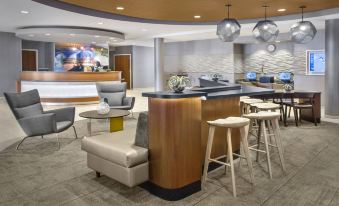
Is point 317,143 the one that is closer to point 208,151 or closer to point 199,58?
point 208,151

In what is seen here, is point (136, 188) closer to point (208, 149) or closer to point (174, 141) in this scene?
point (174, 141)

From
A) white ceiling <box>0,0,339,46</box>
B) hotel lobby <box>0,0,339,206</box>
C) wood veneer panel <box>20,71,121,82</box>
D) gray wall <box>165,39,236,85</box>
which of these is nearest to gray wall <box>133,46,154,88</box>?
gray wall <box>165,39,236,85</box>

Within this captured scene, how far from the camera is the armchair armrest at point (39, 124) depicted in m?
4.84

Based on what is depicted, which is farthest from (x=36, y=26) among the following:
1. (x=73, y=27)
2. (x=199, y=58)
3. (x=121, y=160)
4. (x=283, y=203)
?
(x=283, y=203)

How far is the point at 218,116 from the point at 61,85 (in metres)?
8.24

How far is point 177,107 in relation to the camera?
2.99 m

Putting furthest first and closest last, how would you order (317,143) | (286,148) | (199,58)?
(199,58) < (317,143) < (286,148)

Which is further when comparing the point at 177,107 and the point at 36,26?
the point at 36,26

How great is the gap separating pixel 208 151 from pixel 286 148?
7.38 feet

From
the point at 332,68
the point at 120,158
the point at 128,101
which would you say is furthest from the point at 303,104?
the point at 120,158

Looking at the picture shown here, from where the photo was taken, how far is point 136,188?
3.33 meters

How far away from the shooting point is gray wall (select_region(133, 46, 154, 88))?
18.0 meters

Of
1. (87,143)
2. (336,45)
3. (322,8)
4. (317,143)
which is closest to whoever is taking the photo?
(87,143)

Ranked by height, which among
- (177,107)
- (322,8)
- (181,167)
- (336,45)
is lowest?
(181,167)
